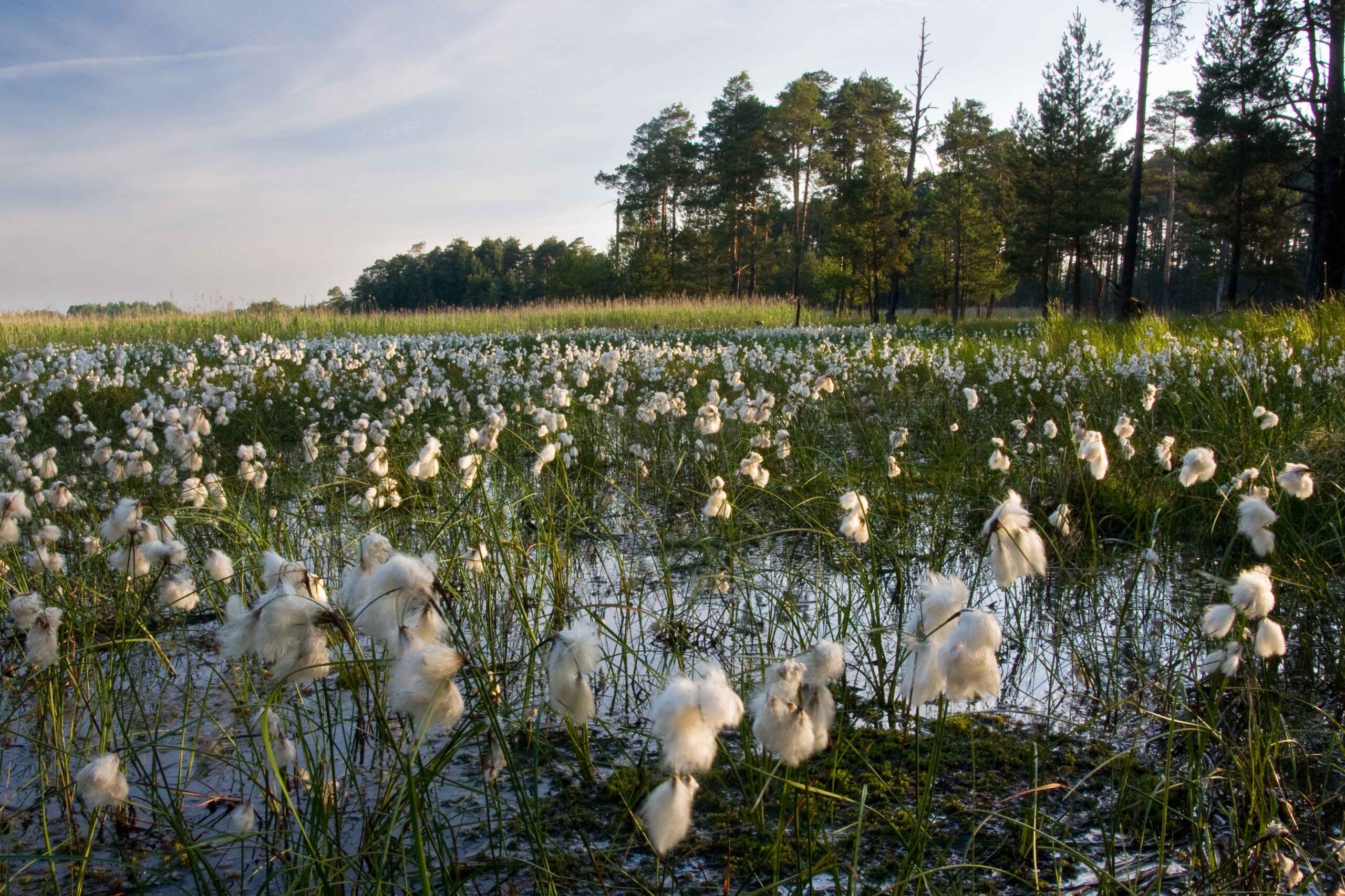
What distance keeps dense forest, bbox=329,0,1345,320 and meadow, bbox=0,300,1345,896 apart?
17372mm

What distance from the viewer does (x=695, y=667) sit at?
8.93ft

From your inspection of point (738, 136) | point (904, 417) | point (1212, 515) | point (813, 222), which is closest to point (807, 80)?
point (738, 136)

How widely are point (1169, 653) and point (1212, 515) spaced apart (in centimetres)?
138

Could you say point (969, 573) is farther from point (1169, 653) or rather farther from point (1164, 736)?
point (1164, 736)

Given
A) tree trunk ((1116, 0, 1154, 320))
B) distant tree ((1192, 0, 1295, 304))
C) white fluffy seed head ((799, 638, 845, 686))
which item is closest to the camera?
white fluffy seed head ((799, 638, 845, 686))

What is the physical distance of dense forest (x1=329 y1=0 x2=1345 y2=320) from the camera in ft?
81.2

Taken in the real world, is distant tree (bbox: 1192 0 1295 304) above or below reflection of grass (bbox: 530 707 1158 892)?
above

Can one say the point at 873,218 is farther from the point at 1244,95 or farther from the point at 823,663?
the point at 823,663

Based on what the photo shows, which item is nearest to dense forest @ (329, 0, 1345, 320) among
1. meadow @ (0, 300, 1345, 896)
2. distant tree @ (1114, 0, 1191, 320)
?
distant tree @ (1114, 0, 1191, 320)

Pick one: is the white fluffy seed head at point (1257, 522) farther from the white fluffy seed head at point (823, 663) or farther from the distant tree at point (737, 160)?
the distant tree at point (737, 160)

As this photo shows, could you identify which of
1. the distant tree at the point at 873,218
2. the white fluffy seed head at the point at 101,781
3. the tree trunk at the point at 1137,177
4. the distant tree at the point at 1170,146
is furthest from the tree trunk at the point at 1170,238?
the white fluffy seed head at the point at 101,781

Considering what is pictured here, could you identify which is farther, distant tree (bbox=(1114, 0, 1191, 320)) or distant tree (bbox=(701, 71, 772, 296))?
distant tree (bbox=(701, 71, 772, 296))

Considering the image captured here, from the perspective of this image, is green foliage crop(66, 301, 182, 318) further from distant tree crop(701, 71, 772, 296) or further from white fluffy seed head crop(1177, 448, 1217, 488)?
distant tree crop(701, 71, 772, 296)

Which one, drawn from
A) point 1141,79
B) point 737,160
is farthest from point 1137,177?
point 737,160
